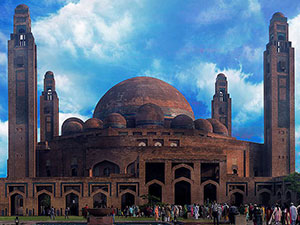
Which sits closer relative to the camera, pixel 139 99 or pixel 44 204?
pixel 44 204

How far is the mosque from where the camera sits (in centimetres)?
3075

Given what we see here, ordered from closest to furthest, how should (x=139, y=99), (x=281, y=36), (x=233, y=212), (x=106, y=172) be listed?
1. (x=233, y=212)
2. (x=106, y=172)
3. (x=281, y=36)
4. (x=139, y=99)

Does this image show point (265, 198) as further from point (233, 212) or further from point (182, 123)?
point (233, 212)

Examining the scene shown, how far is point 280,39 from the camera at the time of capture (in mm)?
39969

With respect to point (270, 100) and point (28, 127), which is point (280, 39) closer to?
point (270, 100)

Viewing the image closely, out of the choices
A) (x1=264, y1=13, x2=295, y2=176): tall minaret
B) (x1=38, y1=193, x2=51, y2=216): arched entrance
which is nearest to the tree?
(x1=264, y1=13, x2=295, y2=176): tall minaret

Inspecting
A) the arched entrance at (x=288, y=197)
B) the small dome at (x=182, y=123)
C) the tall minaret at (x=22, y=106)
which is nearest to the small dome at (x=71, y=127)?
the tall minaret at (x=22, y=106)

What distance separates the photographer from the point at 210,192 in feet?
106

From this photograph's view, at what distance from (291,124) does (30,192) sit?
21.7m

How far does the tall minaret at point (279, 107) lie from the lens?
38281 mm

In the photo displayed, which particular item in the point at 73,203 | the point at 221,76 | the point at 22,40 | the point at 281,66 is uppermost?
the point at 22,40

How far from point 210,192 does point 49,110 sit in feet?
69.2

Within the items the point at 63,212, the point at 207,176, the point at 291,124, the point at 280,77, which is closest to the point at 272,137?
the point at 291,124

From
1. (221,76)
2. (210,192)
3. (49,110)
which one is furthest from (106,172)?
(221,76)
